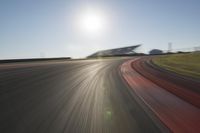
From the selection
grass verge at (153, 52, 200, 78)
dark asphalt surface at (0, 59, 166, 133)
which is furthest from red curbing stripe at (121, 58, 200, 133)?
grass verge at (153, 52, 200, 78)

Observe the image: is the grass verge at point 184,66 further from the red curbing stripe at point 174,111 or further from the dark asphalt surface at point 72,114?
the dark asphalt surface at point 72,114

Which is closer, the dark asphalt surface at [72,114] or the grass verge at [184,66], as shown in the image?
the dark asphalt surface at [72,114]

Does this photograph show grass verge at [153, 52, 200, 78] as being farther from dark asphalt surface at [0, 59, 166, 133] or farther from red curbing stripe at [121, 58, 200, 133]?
dark asphalt surface at [0, 59, 166, 133]

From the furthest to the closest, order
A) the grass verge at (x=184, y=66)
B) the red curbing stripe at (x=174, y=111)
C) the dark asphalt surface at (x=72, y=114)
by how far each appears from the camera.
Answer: the grass verge at (x=184, y=66) → the red curbing stripe at (x=174, y=111) → the dark asphalt surface at (x=72, y=114)

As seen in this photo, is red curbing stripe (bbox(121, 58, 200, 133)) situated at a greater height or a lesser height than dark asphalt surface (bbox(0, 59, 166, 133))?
lesser

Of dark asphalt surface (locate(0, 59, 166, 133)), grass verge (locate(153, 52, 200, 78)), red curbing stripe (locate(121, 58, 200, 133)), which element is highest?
dark asphalt surface (locate(0, 59, 166, 133))

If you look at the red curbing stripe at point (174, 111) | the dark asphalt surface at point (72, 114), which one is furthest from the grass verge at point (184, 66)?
the dark asphalt surface at point (72, 114)

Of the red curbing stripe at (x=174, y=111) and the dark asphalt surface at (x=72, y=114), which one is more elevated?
the dark asphalt surface at (x=72, y=114)

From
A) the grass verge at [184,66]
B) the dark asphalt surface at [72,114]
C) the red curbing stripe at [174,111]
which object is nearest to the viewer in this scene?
the dark asphalt surface at [72,114]

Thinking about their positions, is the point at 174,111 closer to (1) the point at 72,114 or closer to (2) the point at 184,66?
(1) the point at 72,114

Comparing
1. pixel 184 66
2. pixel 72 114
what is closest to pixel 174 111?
Result: pixel 72 114

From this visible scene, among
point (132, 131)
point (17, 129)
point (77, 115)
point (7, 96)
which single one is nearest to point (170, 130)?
point (132, 131)

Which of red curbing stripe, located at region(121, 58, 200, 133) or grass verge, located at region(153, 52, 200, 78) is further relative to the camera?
grass verge, located at region(153, 52, 200, 78)

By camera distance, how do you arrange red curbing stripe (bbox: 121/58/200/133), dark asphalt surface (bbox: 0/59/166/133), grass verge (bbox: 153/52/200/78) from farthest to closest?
grass verge (bbox: 153/52/200/78), red curbing stripe (bbox: 121/58/200/133), dark asphalt surface (bbox: 0/59/166/133)
